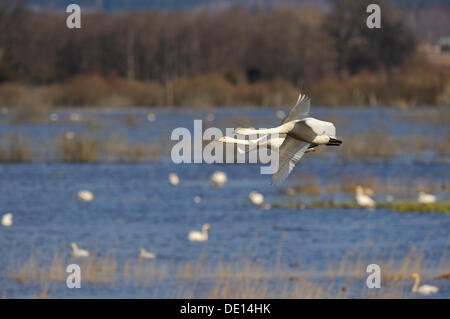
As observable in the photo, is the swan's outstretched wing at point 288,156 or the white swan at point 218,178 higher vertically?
the swan's outstretched wing at point 288,156

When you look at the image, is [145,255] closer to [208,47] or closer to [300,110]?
[300,110]

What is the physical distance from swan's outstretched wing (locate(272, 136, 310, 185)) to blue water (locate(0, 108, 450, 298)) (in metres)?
11.4

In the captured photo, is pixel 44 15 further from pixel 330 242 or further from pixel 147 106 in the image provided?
pixel 330 242

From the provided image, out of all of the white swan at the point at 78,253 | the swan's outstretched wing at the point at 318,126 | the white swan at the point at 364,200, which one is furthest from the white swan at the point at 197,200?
the swan's outstretched wing at the point at 318,126

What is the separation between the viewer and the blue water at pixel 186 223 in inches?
848

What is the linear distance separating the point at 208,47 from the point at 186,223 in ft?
167

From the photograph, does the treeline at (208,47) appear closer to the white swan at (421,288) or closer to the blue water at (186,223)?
the blue water at (186,223)

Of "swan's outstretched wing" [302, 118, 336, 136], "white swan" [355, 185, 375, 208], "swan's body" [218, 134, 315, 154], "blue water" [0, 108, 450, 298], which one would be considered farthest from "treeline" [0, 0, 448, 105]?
"swan's outstretched wing" [302, 118, 336, 136]

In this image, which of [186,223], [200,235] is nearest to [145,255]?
[200,235]

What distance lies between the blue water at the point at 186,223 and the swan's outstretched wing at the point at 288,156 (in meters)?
11.4

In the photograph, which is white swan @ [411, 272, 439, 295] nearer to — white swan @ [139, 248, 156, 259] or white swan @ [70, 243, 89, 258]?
white swan @ [139, 248, 156, 259]

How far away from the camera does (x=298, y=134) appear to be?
732cm

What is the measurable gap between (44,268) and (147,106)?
3935cm
